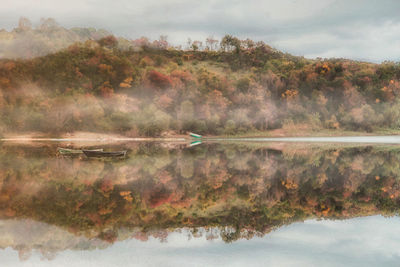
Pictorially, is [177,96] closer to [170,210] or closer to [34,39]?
[34,39]

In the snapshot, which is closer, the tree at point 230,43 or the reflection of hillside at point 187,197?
the reflection of hillside at point 187,197

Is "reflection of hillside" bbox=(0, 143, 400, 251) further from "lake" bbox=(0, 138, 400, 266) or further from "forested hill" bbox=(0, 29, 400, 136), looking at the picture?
Answer: "forested hill" bbox=(0, 29, 400, 136)

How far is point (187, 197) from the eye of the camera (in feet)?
51.3

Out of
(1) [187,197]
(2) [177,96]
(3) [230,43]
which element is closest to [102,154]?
(1) [187,197]

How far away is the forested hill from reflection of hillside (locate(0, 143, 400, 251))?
56561 millimetres

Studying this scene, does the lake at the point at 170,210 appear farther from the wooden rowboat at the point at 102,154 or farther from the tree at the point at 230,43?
the tree at the point at 230,43

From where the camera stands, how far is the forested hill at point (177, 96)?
78625 millimetres

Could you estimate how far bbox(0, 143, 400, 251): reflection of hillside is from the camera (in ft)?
37.6

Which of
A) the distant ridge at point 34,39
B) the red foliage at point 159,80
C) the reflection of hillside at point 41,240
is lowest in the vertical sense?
the reflection of hillside at point 41,240

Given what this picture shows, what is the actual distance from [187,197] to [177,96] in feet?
237

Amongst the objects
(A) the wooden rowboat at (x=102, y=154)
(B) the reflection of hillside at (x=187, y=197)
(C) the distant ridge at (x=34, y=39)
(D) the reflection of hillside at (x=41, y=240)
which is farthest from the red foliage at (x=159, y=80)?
(D) the reflection of hillside at (x=41, y=240)

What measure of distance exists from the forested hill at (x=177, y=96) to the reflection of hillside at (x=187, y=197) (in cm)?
5656

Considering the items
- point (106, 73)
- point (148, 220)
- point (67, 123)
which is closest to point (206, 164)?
point (148, 220)

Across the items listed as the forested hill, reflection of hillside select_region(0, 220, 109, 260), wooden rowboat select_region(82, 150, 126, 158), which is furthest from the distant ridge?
reflection of hillside select_region(0, 220, 109, 260)
